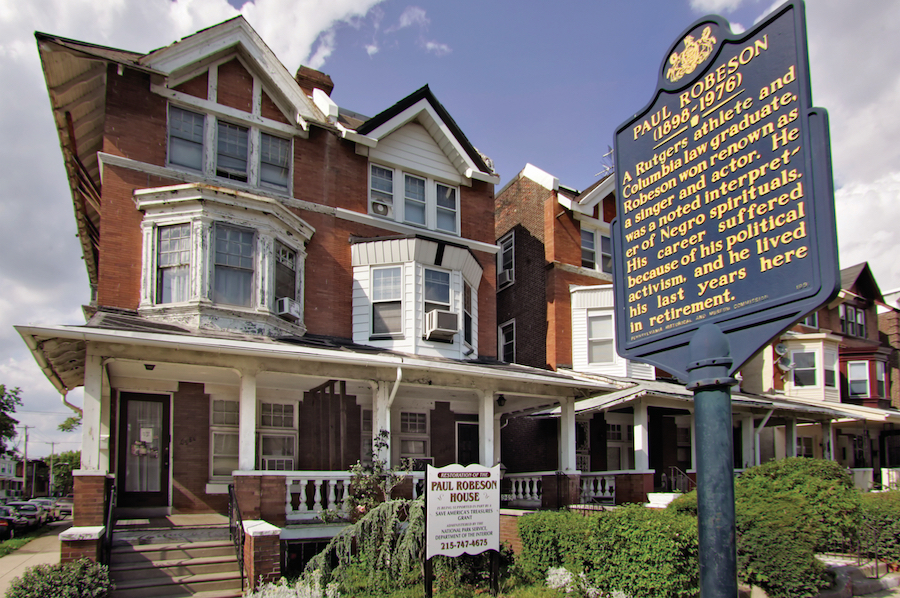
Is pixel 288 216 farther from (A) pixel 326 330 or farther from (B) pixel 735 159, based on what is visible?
(B) pixel 735 159

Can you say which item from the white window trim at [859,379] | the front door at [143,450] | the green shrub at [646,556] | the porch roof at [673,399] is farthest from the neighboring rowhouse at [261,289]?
the white window trim at [859,379]

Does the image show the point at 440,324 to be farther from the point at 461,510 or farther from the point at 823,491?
the point at 823,491

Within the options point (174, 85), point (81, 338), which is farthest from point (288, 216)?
point (81, 338)

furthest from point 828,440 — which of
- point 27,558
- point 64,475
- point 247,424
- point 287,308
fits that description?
point 64,475

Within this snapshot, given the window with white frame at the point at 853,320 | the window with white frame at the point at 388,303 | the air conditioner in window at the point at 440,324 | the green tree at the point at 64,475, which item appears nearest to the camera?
the air conditioner in window at the point at 440,324

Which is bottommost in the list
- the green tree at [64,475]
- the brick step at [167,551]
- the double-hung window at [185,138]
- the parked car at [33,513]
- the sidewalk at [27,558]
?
the green tree at [64,475]

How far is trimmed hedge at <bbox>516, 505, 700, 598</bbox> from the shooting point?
30.9 ft

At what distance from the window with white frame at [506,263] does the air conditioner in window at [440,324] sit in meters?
8.38

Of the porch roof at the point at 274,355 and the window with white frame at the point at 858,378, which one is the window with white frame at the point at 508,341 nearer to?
the porch roof at the point at 274,355

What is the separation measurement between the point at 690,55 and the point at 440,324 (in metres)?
11.9

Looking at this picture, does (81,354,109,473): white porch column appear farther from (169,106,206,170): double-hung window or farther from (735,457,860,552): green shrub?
(735,457,860,552): green shrub

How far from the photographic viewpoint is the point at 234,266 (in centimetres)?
1460

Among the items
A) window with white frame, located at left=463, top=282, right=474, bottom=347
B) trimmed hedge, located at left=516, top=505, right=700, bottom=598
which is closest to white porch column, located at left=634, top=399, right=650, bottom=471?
window with white frame, located at left=463, top=282, right=474, bottom=347

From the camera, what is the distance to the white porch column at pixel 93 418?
36.7 feet
